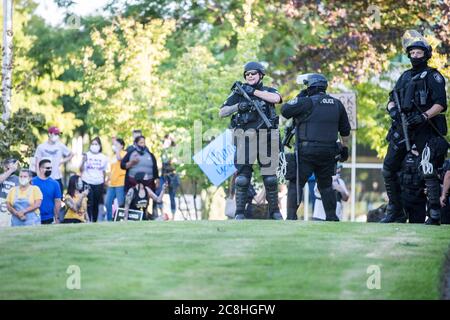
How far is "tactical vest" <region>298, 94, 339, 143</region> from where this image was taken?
16.6 meters

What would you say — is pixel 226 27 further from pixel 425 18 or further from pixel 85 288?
pixel 85 288

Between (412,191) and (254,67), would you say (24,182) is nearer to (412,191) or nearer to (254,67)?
(254,67)

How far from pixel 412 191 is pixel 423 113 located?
2.15 m

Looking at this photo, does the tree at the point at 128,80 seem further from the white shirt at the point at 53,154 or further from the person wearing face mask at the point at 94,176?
the white shirt at the point at 53,154

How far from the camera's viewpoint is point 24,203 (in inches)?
770

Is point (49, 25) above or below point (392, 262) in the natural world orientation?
above

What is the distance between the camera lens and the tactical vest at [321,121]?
1659 centimetres

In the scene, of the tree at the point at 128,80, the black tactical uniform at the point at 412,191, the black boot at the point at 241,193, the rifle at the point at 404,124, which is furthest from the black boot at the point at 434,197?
the tree at the point at 128,80

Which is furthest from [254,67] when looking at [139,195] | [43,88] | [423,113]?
[43,88]

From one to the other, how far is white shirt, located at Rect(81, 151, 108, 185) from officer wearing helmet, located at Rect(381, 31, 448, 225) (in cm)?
888
